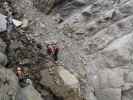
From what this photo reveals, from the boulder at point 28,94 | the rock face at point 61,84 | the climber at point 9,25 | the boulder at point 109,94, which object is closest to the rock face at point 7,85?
the boulder at point 28,94

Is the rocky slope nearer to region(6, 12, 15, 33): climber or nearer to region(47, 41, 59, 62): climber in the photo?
region(47, 41, 59, 62): climber

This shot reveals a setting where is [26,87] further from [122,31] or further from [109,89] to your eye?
[122,31]

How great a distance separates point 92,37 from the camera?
15.1 m

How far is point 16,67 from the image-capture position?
1186 cm

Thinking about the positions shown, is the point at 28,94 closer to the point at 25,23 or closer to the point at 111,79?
the point at 111,79

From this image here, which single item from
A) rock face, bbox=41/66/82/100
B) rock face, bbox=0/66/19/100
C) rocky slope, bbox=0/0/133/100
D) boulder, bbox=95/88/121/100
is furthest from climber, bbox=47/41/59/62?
rock face, bbox=0/66/19/100

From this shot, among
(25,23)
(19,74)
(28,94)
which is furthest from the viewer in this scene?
(25,23)

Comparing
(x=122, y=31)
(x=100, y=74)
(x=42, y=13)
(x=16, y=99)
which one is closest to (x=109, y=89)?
(x=100, y=74)

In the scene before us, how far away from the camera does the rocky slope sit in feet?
42.4

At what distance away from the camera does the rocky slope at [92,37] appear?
12930 mm

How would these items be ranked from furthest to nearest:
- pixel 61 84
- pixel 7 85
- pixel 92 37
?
pixel 92 37, pixel 61 84, pixel 7 85

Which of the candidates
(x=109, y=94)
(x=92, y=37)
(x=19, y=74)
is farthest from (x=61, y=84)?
(x=92, y=37)

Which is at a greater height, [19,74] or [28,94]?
[19,74]

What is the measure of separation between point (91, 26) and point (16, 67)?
5.16 m
